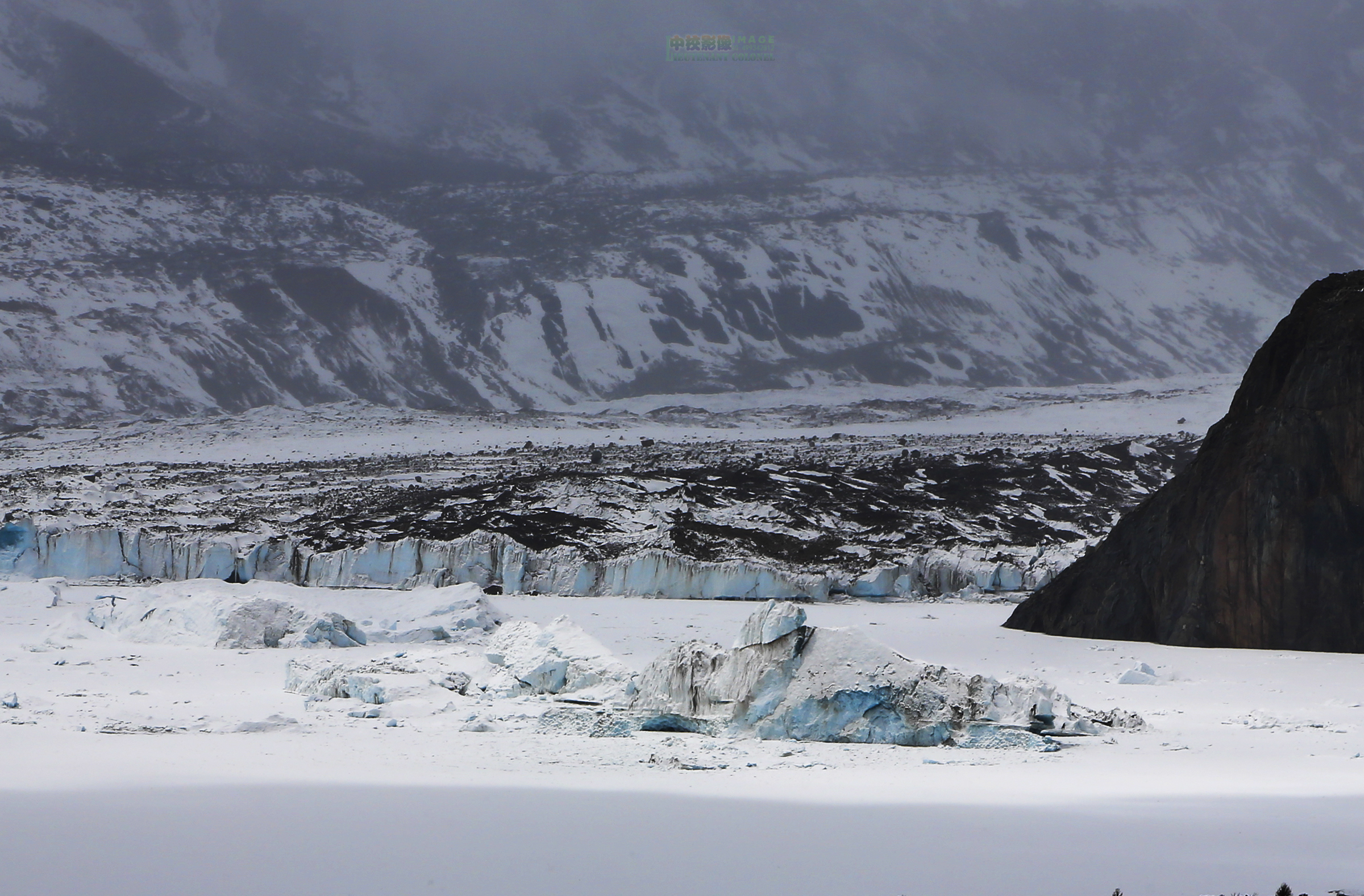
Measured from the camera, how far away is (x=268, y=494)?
2756cm

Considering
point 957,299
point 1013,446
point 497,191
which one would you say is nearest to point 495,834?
point 1013,446

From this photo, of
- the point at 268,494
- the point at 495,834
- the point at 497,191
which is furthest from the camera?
the point at 497,191

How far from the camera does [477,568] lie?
21547mm

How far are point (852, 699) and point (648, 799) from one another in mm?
2657

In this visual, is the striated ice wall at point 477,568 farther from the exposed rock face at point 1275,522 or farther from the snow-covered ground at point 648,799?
the snow-covered ground at point 648,799

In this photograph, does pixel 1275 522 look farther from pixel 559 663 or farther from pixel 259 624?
pixel 259 624

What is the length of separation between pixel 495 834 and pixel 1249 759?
5.22 m

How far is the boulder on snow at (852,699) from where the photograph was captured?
9180 millimetres

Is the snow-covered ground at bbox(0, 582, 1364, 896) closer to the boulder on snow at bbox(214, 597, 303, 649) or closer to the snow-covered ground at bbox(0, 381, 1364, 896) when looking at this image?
the snow-covered ground at bbox(0, 381, 1364, 896)

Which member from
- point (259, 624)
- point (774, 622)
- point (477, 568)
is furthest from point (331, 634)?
point (477, 568)

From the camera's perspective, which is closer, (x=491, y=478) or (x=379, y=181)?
(x=491, y=478)

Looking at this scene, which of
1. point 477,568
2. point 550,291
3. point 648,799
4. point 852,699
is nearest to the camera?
point 648,799

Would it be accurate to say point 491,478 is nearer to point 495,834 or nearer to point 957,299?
point 495,834

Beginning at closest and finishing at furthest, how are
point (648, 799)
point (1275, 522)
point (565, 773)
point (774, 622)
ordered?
point (648, 799), point (565, 773), point (774, 622), point (1275, 522)
